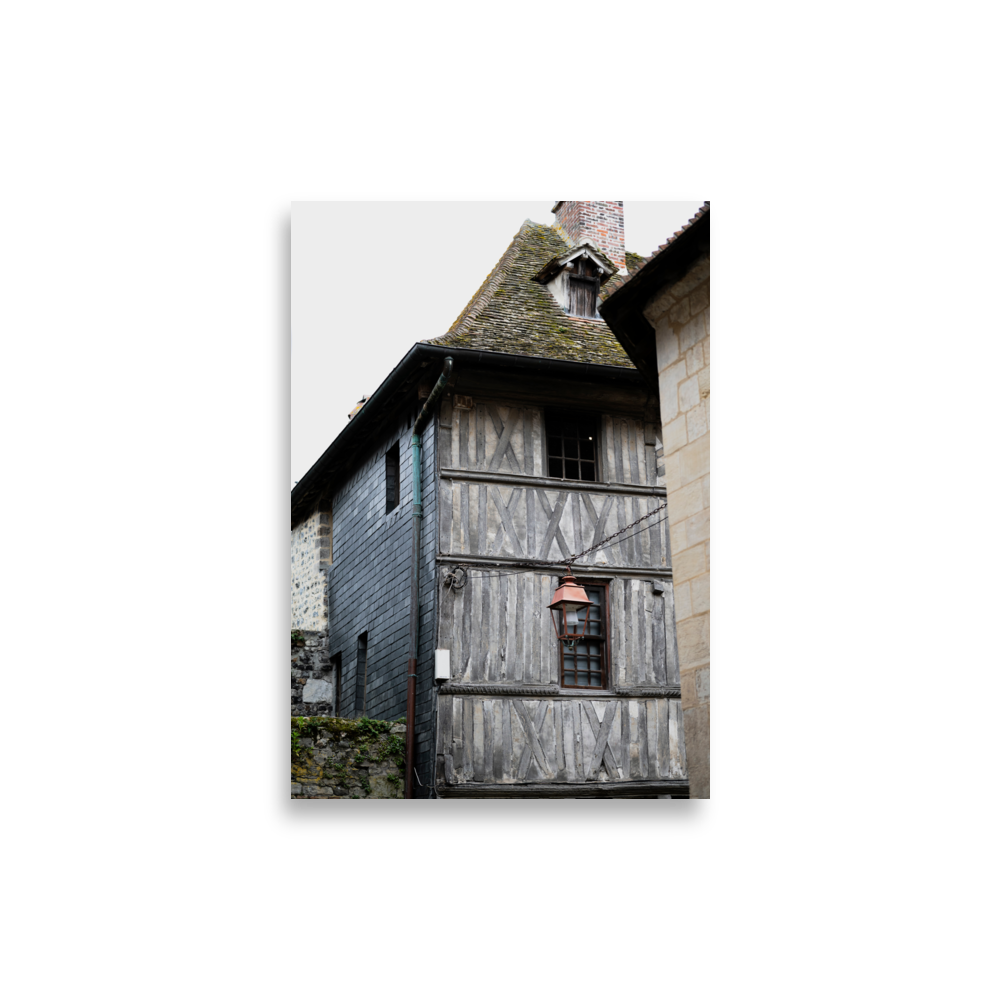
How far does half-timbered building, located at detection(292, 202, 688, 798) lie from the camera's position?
9914 millimetres

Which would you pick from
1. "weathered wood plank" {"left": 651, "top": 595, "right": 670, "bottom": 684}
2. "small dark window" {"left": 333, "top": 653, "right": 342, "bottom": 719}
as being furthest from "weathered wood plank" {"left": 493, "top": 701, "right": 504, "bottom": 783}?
"small dark window" {"left": 333, "top": 653, "right": 342, "bottom": 719}

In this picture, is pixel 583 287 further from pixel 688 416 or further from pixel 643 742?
pixel 688 416

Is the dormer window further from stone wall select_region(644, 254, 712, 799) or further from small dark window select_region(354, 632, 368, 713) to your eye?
Answer: stone wall select_region(644, 254, 712, 799)

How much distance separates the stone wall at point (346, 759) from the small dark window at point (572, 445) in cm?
334

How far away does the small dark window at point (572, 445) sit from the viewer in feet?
36.4

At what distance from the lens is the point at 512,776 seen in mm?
9758

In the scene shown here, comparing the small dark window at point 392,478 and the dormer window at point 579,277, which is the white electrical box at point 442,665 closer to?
the small dark window at point 392,478

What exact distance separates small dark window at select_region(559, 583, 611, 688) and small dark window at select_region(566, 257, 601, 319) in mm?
3589

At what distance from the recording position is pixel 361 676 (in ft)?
41.8

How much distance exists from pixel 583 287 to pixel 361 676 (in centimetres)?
Result: 567

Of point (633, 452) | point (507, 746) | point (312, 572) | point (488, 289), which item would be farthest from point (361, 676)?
point (488, 289)
